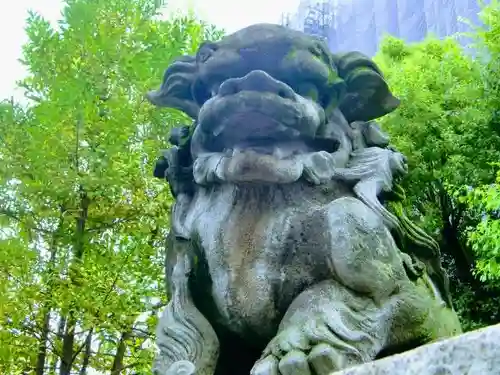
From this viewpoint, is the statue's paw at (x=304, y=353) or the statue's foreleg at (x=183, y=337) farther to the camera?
the statue's foreleg at (x=183, y=337)

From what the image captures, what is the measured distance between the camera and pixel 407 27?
741 inches

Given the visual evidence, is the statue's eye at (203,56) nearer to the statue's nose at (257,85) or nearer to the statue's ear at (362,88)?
the statue's nose at (257,85)

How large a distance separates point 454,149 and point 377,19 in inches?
466

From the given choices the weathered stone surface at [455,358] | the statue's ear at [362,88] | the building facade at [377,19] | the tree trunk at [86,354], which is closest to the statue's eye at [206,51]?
the statue's ear at [362,88]

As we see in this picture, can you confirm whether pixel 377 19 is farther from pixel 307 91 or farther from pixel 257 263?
pixel 257 263

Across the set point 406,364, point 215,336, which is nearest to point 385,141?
point 215,336

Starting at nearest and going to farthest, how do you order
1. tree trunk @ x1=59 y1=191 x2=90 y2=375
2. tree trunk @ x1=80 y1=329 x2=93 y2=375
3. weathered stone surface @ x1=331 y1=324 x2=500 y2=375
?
1. weathered stone surface @ x1=331 y1=324 x2=500 y2=375
2. tree trunk @ x1=59 y1=191 x2=90 y2=375
3. tree trunk @ x1=80 y1=329 x2=93 y2=375

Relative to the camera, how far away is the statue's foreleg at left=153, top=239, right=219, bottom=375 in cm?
222

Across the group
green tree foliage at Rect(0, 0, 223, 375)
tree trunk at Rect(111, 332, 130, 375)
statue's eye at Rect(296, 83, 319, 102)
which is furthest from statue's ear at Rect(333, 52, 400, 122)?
tree trunk at Rect(111, 332, 130, 375)

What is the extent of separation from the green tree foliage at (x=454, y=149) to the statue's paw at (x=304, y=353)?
6.42 m

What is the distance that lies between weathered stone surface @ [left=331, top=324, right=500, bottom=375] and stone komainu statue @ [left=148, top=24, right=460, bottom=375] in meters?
0.72

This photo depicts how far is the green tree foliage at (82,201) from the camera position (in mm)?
5629

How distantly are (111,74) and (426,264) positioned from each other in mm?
4388

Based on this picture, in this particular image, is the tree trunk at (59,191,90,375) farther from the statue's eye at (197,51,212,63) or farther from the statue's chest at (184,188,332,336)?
the statue's chest at (184,188,332,336)
